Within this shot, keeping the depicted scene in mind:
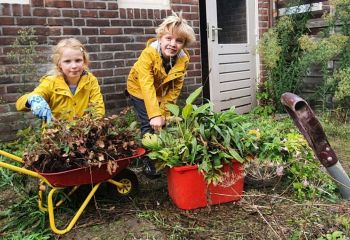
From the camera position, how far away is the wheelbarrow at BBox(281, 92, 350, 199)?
102 inches

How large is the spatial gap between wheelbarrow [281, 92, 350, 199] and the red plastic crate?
543mm

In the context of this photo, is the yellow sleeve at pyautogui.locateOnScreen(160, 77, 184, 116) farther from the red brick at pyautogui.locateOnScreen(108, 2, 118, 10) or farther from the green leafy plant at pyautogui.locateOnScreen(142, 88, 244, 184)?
the red brick at pyautogui.locateOnScreen(108, 2, 118, 10)

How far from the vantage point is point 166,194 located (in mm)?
3072

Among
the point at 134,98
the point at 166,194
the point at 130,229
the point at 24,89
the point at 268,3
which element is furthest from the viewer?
the point at 268,3

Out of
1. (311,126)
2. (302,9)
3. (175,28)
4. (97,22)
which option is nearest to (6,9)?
(97,22)

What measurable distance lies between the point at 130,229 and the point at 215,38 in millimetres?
3843

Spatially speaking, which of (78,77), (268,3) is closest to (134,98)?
(78,77)

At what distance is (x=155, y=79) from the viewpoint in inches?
138

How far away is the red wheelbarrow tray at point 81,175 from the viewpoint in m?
2.28

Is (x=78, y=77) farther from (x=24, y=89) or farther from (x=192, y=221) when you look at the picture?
(x=192, y=221)

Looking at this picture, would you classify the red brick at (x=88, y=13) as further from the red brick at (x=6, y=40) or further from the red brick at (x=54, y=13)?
the red brick at (x=6, y=40)

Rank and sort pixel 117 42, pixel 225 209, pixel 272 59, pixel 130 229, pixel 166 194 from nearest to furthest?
pixel 130 229 → pixel 225 209 → pixel 166 194 → pixel 117 42 → pixel 272 59

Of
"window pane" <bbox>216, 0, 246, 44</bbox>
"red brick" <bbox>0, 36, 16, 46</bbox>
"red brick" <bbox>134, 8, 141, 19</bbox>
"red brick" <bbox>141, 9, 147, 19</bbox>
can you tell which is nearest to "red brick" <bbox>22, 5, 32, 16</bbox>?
"red brick" <bbox>0, 36, 16, 46</bbox>

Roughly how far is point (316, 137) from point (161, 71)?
4.94ft
